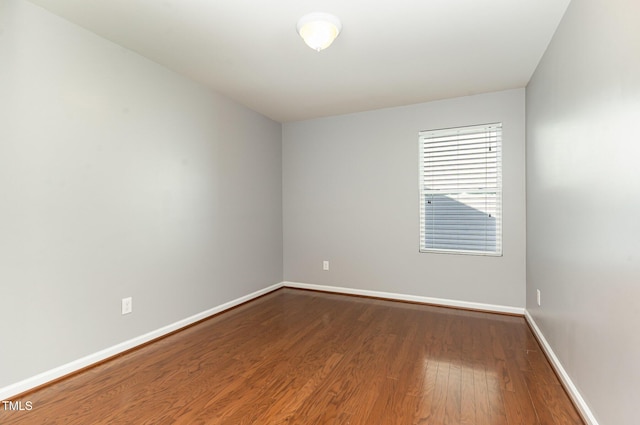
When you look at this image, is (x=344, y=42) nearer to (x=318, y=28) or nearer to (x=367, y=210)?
(x=318, y=28)

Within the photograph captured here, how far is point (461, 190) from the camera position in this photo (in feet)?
11.7

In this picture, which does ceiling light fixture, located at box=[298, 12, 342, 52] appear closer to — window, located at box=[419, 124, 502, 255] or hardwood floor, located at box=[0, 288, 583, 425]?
window, located at box=[419, 124, 502, 255]

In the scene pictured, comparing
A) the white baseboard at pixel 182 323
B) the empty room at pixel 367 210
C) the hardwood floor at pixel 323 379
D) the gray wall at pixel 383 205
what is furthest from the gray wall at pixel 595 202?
the white baseboard at pixel 182 323

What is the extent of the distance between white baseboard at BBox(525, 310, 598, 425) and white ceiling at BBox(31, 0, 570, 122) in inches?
90.3

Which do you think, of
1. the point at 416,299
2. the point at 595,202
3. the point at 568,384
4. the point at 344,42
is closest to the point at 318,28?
the point at 344,42

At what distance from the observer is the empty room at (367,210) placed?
1.68m

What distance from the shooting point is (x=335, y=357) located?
7.84 feet

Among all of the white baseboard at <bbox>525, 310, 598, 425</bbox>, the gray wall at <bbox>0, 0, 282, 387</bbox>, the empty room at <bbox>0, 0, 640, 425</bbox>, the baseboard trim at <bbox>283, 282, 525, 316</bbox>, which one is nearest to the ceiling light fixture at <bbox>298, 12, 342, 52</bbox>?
the empty room at <bbox>0, 0, 640, 425</bbox>

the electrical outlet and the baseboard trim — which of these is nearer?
the electrical outlet

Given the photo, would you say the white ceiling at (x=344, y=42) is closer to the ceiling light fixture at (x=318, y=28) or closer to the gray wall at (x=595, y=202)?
the ceiling light fixture at (x=318, y=28)

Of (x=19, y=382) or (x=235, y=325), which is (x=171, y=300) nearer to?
(x=235, y=325)

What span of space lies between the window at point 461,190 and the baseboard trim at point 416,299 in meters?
0.58

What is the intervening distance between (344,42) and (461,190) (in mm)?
Answer: 2130

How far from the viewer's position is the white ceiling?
6.42 ft
